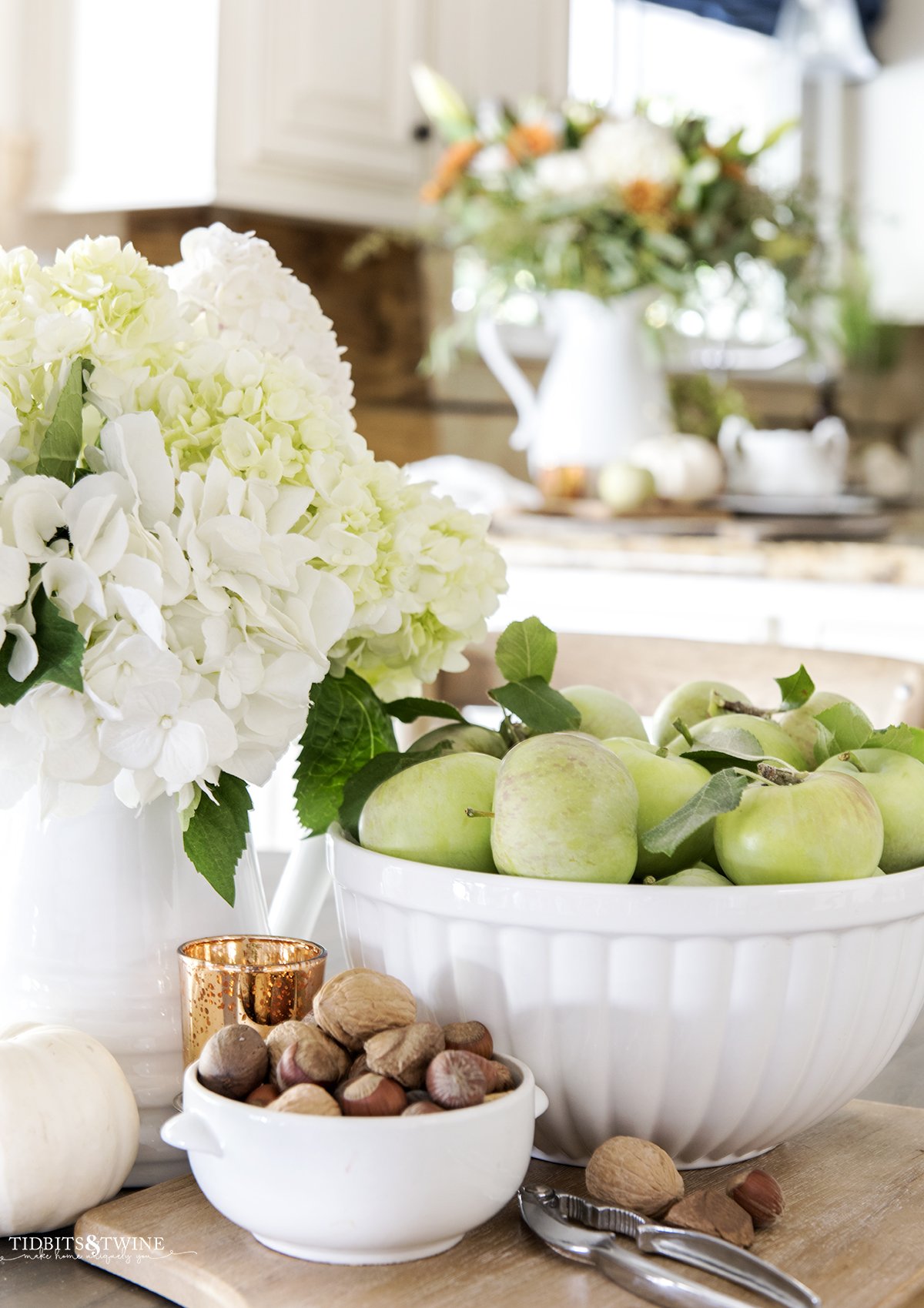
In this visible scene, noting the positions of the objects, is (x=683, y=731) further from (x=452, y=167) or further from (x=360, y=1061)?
(x=452, y=167)

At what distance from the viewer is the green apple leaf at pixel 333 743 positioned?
628 mm

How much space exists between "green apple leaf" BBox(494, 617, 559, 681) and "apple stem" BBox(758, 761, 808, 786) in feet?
0.41

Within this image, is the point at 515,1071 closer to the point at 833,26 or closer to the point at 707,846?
the point at 707,846

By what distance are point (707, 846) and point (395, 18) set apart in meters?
2.30

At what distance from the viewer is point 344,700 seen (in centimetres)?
64

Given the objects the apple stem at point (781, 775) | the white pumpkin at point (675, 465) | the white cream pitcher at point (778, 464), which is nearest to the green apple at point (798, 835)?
the apple stem at point (781, 775)

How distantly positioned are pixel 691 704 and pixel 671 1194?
0.82ft

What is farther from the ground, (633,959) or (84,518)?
(84,518)

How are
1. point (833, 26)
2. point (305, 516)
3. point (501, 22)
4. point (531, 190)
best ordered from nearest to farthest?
point (305, 516), point (531, 190), point (501, 22), point (833, 26)

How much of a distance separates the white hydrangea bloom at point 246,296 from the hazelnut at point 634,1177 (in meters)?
0.32

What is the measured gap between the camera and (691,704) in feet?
2.23

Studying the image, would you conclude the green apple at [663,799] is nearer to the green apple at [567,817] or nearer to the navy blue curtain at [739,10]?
the green apple at [567,817]

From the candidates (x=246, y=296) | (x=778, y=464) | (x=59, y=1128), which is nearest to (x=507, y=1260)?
(x=59, y=1128)

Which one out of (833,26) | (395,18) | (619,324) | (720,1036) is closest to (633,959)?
(720,1036)
